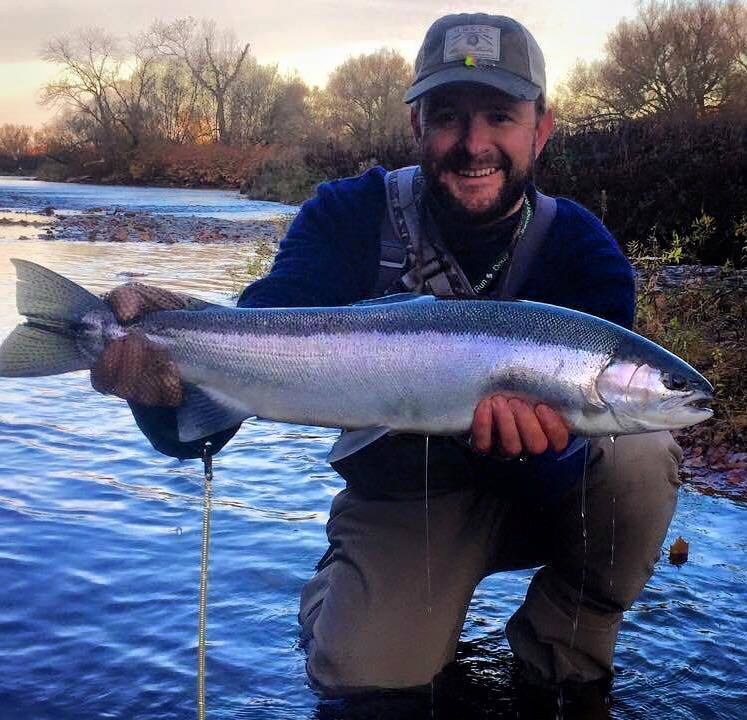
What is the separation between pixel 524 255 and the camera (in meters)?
3.78

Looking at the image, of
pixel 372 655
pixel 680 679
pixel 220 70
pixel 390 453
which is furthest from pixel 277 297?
pixel 220 70

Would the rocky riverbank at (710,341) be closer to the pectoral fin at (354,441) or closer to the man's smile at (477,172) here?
the man's smile at (477,172)

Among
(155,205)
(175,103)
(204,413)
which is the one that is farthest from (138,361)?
(175,103)

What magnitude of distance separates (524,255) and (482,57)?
76 centimetres

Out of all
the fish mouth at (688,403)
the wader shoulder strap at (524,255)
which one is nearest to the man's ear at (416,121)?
the wader shoulder strap at (524,255)

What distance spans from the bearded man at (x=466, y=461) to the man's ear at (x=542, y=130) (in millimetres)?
17

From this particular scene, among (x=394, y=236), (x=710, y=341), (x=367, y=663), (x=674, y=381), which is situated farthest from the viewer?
(x=710, y=341)

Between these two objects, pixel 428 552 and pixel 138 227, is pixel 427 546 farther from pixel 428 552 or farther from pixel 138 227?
pixel 138 227

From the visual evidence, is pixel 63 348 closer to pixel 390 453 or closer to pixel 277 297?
pixel 277 297

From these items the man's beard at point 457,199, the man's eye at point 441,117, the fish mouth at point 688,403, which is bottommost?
the fish mouth at point 688,403

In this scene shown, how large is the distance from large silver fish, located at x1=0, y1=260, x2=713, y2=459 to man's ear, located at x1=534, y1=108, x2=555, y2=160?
1141mm

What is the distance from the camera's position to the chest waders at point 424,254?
3.74m

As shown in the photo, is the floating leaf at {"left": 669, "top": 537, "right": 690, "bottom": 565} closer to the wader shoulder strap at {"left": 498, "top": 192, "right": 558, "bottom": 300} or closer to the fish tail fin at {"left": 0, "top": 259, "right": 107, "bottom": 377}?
the wader shoulder strap at {"left": 498, "top": 192, "right": 558, "bottom": 300}

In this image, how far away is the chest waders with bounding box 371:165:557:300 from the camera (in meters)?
3.74
